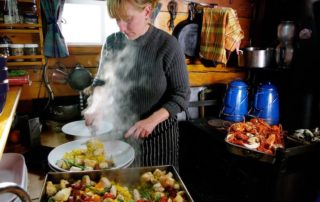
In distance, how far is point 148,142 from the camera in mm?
2562

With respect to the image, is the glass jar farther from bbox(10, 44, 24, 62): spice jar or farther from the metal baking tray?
the metal baking tray

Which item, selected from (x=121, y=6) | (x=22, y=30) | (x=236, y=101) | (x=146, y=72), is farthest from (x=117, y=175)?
(x=236, y=101)

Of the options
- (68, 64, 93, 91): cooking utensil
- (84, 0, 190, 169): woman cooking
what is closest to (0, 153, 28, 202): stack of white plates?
(84, 0, 190, 169): woman cooking

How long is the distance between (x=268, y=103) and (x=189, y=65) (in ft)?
4.46

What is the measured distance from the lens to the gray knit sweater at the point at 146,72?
2.36 metres

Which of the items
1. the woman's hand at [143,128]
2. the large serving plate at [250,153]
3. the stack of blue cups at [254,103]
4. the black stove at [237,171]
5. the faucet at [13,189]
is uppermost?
the faucet at [13,189]

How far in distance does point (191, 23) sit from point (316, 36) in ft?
5.79

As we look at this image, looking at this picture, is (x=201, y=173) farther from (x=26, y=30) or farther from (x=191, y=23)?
(x=26, y=30)

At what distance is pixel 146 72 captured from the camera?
241cm

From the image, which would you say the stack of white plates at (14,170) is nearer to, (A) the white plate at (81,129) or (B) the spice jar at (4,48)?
(A) the white plate at (81,129)

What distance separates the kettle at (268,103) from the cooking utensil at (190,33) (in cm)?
120

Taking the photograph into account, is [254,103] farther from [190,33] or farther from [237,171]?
[190,33]

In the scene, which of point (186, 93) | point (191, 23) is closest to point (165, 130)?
point (186, 93)

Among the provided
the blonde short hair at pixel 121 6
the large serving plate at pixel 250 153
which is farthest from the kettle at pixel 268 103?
the blonde short hair at pixel 121 6
